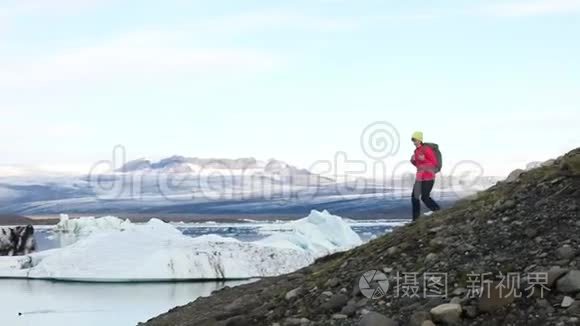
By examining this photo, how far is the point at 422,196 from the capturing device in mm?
8383

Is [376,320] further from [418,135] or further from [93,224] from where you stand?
[93,224]

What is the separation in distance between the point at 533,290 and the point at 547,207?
1.17 m

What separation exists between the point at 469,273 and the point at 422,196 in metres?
3.41

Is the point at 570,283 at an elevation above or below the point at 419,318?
above

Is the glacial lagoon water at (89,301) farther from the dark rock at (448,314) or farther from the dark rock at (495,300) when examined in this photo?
the dark rock at (495,300)

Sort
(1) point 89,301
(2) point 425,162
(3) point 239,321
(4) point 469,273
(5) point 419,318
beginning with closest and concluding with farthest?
(5) point 419,318 → (4) point 469,273 → (3) point 239,321 → (2) point 425,162 → (1) point 89,301

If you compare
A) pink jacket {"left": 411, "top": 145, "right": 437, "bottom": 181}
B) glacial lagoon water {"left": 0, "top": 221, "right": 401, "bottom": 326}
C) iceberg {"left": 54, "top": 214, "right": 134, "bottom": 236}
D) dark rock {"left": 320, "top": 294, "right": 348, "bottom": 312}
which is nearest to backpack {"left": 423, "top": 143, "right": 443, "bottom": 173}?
pink jacket {"left": 411, "top": 145, "right": 437, "bottom": 181}

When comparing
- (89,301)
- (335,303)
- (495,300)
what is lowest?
(89,301)

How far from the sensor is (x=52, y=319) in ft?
59.2

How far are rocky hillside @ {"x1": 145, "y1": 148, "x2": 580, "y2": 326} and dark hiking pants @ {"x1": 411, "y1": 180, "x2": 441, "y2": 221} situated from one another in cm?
124

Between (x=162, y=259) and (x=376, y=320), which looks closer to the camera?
(x=376, y=320)

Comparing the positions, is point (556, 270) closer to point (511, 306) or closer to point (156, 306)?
point (511, 306)

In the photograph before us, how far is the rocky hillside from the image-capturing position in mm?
4473

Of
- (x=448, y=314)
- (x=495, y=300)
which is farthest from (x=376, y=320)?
(x=495, y=300)
